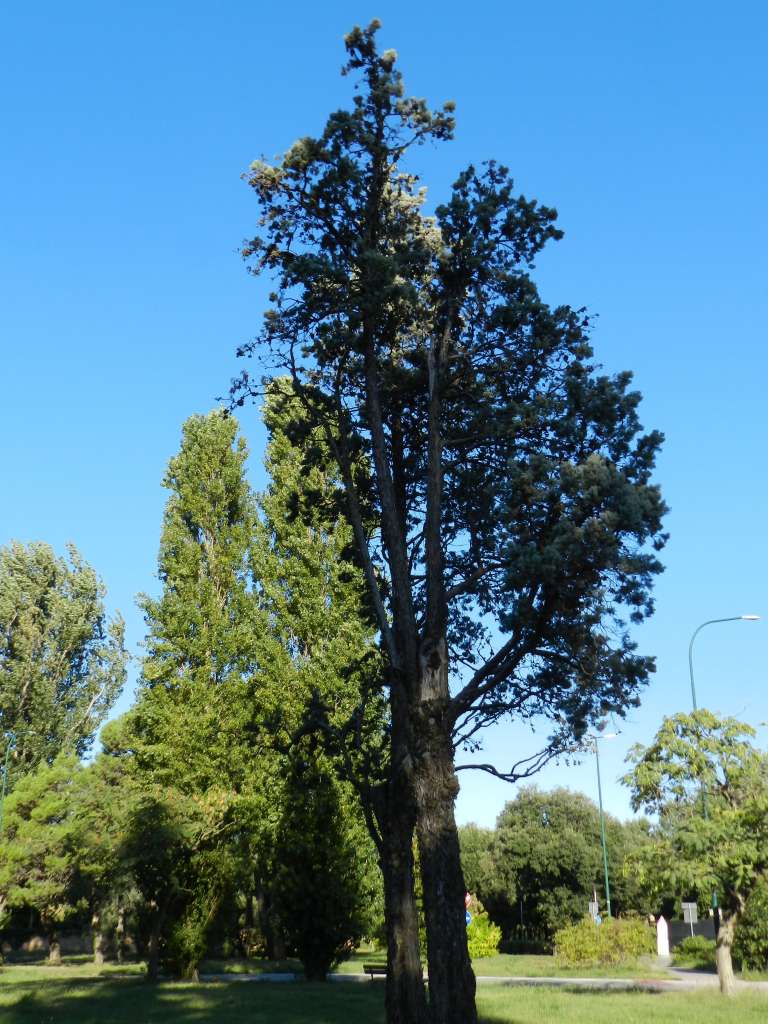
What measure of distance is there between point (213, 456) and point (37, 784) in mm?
14812

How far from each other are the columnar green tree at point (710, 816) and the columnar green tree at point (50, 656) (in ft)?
104

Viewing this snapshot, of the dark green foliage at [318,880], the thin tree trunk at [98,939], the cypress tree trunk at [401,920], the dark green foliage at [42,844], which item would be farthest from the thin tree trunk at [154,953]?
the cypress tree trunk at [401,920]

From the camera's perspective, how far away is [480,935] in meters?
45.5

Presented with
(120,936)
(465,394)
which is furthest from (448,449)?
(120,936)

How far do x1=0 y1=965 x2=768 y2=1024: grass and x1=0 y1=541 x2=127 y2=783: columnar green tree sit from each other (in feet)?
64.4

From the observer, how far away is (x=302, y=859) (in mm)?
29031

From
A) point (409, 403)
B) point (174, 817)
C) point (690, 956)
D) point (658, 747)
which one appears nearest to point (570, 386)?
point (409, 403)

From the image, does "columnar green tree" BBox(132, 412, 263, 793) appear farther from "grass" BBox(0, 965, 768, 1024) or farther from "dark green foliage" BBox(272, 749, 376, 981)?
"grass" BBox(0, 965, 768, 1024)

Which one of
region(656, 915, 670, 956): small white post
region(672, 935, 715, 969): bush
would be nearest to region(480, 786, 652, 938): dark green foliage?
region(656, 915, 670, 956): small white post

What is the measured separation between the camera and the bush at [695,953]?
40.5 m

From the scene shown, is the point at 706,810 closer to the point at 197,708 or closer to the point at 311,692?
the point at 311,692

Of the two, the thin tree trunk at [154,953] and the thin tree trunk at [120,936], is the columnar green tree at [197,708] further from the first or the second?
the thin tree trunk at [120,936]

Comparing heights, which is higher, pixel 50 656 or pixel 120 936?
pixel 50 656

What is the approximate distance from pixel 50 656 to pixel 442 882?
3978cm
